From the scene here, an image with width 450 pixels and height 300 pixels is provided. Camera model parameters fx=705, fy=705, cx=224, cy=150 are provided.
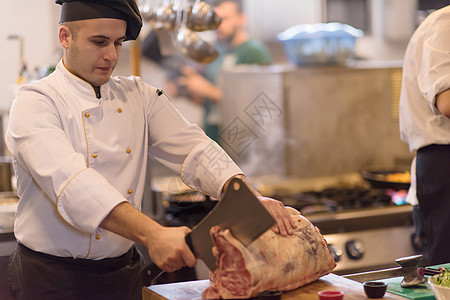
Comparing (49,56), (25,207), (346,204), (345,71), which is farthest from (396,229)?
(49,56)

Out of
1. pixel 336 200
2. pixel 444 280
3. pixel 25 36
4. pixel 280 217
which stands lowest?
pixel 336 200

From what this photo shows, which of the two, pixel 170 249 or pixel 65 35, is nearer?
pixel 170 249

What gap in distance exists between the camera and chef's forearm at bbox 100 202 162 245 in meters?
1.72

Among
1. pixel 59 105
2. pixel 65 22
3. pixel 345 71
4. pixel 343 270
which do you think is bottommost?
pixel 343 270

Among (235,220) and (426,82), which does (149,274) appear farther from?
(426,82)

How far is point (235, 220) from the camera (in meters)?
1.67

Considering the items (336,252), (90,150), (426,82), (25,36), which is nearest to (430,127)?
(426,82)

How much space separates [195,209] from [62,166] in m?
1.54

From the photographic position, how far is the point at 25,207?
83.8 inches

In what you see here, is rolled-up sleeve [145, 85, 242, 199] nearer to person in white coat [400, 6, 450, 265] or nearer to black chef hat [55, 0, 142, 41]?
black chef hat [55, 0, 142, 41]

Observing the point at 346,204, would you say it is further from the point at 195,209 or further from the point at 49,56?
the point at 49,56

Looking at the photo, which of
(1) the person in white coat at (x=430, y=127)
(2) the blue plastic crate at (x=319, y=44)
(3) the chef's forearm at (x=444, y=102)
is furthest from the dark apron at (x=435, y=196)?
(2) the blue plastic crate at (x=319, y=44)

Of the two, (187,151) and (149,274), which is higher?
(187,151)

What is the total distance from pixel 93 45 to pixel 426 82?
1.18 metres
